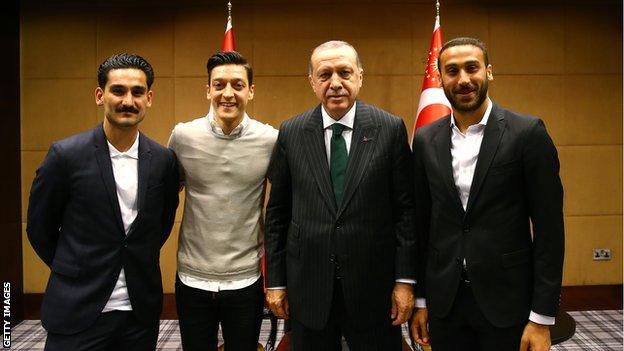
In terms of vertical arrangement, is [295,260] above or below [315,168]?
below

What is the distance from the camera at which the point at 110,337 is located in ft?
5.59

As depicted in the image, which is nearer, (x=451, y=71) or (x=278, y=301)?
(x=451, y=71)

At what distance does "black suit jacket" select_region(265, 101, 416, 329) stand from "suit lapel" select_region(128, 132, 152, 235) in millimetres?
520

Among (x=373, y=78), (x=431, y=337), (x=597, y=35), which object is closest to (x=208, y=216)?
(x=431, y=337)

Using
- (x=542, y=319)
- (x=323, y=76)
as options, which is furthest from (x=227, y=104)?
(x=542, y=319)

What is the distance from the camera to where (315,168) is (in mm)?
1721

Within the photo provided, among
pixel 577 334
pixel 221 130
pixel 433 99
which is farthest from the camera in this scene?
pixel 577 334

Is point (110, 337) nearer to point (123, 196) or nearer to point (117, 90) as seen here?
point (123, 196)

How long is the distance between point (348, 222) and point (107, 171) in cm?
85

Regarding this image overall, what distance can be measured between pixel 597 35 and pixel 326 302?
389 cm

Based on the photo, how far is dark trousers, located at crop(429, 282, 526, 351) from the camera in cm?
157

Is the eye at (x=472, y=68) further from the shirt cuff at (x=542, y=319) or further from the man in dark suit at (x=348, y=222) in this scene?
the shirt cuff at (x=542, y=319)

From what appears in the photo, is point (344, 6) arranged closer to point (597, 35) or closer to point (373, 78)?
point (373, 78)

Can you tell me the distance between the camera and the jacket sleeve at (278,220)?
183 cm
